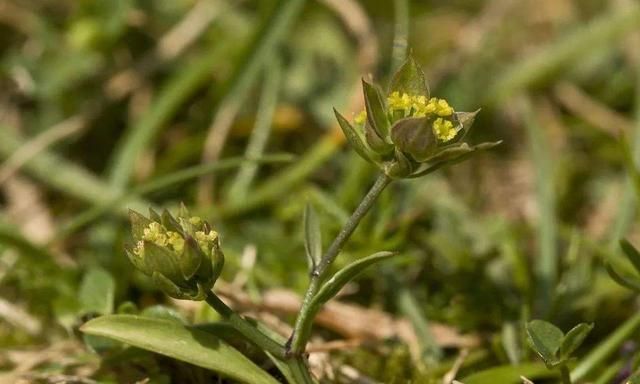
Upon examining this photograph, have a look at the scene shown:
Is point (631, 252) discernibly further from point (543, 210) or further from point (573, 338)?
point (543, 210)

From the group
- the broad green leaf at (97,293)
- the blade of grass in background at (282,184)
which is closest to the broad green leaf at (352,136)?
the broad green leaf at (97,293)

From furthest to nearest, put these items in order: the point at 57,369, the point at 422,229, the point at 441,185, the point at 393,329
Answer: the point at 441,185
the point at 422,229
the point at 393,329
the point at 57,369

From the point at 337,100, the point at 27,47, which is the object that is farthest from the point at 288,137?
the point at 27,47

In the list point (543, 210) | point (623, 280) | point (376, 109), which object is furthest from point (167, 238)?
point (543, 210)

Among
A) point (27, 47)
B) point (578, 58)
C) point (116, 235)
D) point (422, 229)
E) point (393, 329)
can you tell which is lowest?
point (393, 329)

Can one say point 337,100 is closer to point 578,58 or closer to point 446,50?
point 446,50

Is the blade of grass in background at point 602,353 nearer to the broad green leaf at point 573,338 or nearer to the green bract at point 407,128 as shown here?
the broad green leaf at point 573,338

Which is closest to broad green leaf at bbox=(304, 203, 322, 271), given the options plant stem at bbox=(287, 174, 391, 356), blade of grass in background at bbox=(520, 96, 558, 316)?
plant stem at bbox=(287, 174, 391, 356)
